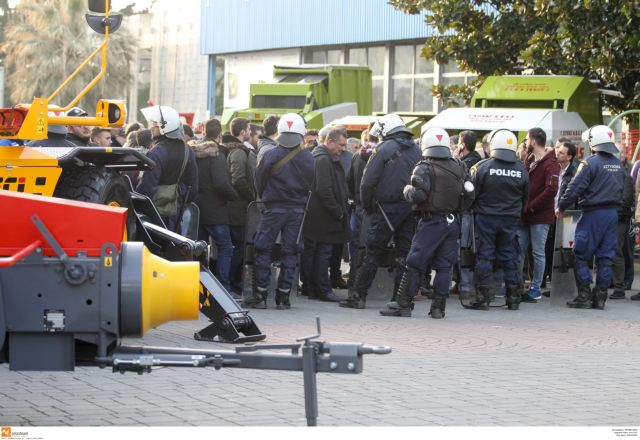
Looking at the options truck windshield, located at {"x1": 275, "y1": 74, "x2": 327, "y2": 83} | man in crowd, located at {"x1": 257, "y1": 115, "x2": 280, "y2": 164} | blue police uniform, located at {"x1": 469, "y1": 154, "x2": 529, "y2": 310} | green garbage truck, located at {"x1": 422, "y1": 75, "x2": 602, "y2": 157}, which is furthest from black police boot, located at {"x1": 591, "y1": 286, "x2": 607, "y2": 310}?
truck windshield, located at {"x1": 275, "y1": 74, "x2": 327, "y2": 83}

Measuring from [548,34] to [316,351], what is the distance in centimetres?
1779

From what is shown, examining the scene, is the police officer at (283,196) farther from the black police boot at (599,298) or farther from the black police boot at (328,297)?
the black police boot at (599,298)

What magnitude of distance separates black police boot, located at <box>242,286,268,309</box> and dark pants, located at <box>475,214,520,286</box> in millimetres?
2259

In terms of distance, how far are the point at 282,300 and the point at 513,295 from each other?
2.47 m

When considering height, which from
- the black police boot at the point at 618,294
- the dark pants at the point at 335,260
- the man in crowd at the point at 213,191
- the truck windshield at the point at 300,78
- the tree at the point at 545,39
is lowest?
the black police boot at the point at 618,294

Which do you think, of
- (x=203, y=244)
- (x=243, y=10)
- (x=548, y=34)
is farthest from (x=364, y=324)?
(x=243, y=10)

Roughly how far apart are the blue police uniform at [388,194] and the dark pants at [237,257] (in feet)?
5.03

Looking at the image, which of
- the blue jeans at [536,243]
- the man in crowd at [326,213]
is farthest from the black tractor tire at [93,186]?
the blue jeans at [536,243]

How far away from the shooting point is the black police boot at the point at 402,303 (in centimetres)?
1270

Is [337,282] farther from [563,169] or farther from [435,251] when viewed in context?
[435,251]

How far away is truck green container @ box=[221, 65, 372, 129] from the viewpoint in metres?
29.7

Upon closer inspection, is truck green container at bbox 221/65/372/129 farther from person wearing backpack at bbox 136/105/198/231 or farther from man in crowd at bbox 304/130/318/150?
person wearing backpack at bbox 136/105/198/231

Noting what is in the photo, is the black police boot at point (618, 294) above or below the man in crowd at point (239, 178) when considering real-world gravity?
below

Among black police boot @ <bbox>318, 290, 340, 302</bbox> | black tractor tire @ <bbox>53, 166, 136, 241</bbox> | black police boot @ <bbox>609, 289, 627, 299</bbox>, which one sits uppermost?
black tractor tire @ <bbox>53, 166, 136, 241</bbox>
